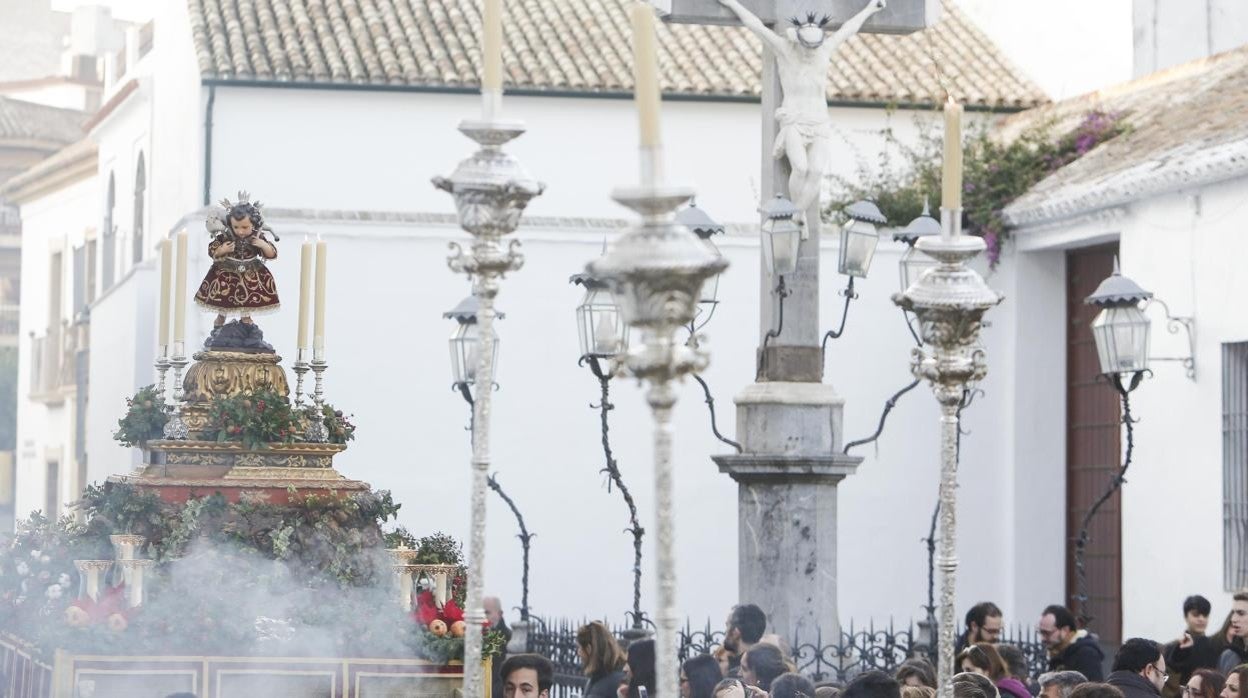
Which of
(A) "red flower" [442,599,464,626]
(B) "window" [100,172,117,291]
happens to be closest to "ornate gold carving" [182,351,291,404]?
(A) "red flower" [442,599,464,626]

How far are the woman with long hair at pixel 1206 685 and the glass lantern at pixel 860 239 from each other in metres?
3.94

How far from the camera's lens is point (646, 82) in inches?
171

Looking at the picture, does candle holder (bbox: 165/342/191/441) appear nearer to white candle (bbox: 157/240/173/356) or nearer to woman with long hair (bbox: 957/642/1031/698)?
white candle (bbox: 157/240/173/356)

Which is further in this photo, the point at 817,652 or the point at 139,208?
the point at 139,208

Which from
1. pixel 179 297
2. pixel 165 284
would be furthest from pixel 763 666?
pixel 165 284

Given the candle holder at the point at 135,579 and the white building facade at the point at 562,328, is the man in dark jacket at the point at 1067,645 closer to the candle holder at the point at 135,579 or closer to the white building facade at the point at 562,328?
the candle holder at the point at 135,579

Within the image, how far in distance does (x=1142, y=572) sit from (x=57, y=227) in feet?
70.2

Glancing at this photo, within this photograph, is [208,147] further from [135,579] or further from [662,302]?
[662,302]

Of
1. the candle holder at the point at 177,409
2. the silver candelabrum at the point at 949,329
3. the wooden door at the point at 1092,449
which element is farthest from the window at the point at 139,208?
the silver candelabrum at the point at 949,329

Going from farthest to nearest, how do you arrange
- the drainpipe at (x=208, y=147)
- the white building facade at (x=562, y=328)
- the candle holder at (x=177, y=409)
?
the drainpipe at (x=208, y=147), the white building facade at (x=562, y=328), the candle holder at (x=177, y=409)

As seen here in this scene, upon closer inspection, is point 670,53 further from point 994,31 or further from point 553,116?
point 994,31

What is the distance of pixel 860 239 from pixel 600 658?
3.61 metres

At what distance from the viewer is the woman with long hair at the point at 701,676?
803cm

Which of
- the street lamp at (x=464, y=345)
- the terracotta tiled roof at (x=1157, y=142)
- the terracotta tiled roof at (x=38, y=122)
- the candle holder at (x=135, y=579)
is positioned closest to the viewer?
the candle holder at (x=135, y=579)
